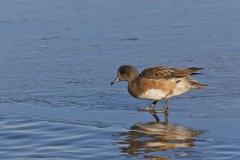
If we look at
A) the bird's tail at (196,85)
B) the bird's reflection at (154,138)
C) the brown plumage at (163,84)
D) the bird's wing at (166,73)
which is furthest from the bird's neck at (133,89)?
the bird's reflection at (154,138)

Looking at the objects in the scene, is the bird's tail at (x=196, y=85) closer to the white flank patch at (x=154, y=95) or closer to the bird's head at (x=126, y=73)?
the white flank patch at (x=154, y=95)

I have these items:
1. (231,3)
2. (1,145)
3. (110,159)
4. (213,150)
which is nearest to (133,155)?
(110,159)

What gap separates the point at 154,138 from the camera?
7.63 meters

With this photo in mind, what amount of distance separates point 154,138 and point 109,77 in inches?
106

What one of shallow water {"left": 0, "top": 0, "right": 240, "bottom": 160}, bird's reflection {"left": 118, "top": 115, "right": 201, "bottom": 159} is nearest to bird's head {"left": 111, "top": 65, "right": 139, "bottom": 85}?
shallow water {"left": 0, "top": 0, "right": 240, "bottom": 160}

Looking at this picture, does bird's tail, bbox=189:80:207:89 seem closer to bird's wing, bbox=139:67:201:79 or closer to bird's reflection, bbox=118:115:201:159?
bird's wing, bbox=139:67:201:79

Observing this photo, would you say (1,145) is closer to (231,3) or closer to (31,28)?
(31,28)

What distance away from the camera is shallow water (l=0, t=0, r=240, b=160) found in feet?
24.3

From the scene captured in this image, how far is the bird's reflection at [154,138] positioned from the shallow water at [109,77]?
0.04ft

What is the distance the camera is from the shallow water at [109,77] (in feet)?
24.3

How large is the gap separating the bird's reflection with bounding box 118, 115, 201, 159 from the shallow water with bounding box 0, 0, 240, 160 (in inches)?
0.4

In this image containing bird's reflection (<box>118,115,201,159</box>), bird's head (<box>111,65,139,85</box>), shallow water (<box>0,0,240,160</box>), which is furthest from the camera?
bird's head (<box>111,65,139,85</box>)

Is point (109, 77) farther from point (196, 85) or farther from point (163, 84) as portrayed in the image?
point (196, 85)

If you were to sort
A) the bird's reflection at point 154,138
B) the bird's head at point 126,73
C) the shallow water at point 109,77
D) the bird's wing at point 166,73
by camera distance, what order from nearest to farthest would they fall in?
the bird's reflection at point 154,138
the shallow water at point 109,77
the bird's wing at point 166,73
the bird's head at point 126,73
